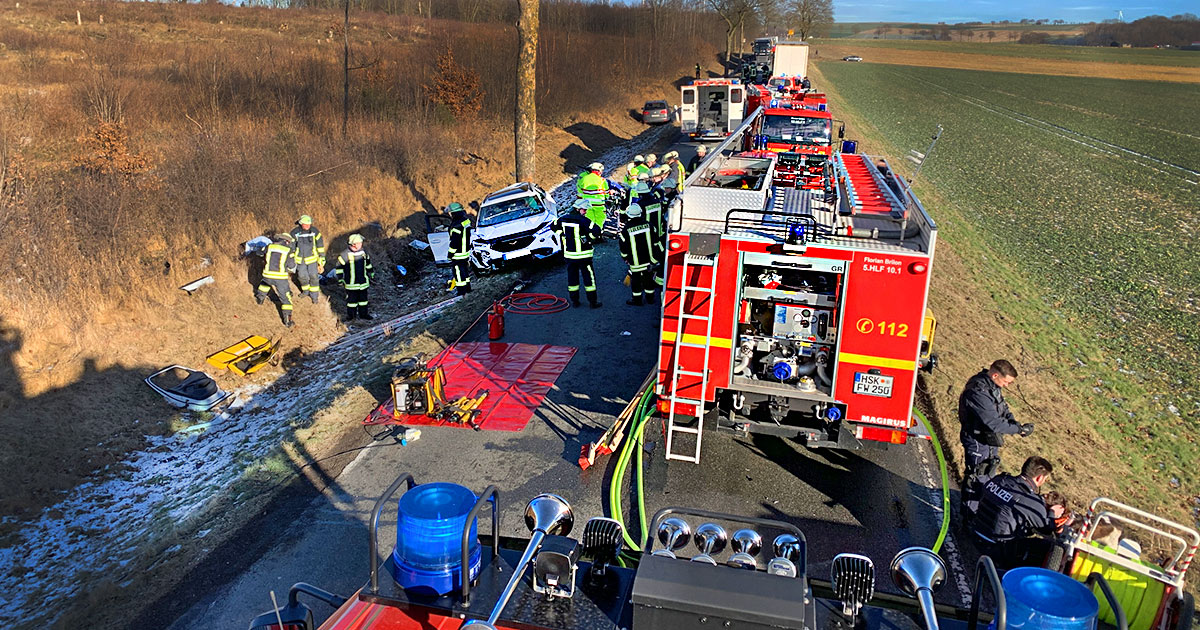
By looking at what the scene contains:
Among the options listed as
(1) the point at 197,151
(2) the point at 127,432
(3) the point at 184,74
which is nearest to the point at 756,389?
(2) the point at 127,432

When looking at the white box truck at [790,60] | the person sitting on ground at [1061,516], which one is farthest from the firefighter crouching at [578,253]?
the white box truck at [790,60]

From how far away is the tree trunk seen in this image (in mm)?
17453

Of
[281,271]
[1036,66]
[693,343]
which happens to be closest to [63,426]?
[281,271]

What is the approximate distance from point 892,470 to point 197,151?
1354 centimetres

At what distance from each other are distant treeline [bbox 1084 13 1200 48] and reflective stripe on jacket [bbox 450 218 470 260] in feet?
451

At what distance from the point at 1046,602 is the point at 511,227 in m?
11.6

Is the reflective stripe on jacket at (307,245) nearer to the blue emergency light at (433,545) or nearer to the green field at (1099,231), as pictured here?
the blue emergency light at (433,545)

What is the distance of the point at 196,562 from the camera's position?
6.07m

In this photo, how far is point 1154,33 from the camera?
122 metres

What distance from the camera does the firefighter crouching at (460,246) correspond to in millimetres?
11844

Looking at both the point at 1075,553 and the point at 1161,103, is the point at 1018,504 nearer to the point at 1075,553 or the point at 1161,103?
the point at 1075,553

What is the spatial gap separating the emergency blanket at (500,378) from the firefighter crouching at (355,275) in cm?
217

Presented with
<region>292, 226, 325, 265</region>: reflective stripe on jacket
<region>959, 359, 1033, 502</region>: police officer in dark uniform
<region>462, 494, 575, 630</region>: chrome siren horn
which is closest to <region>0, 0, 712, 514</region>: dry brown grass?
<region>292, 226, 325, 265</region>: reflective stripe on jacket

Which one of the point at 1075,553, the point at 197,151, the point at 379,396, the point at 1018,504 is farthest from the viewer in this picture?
the point at 197,151
